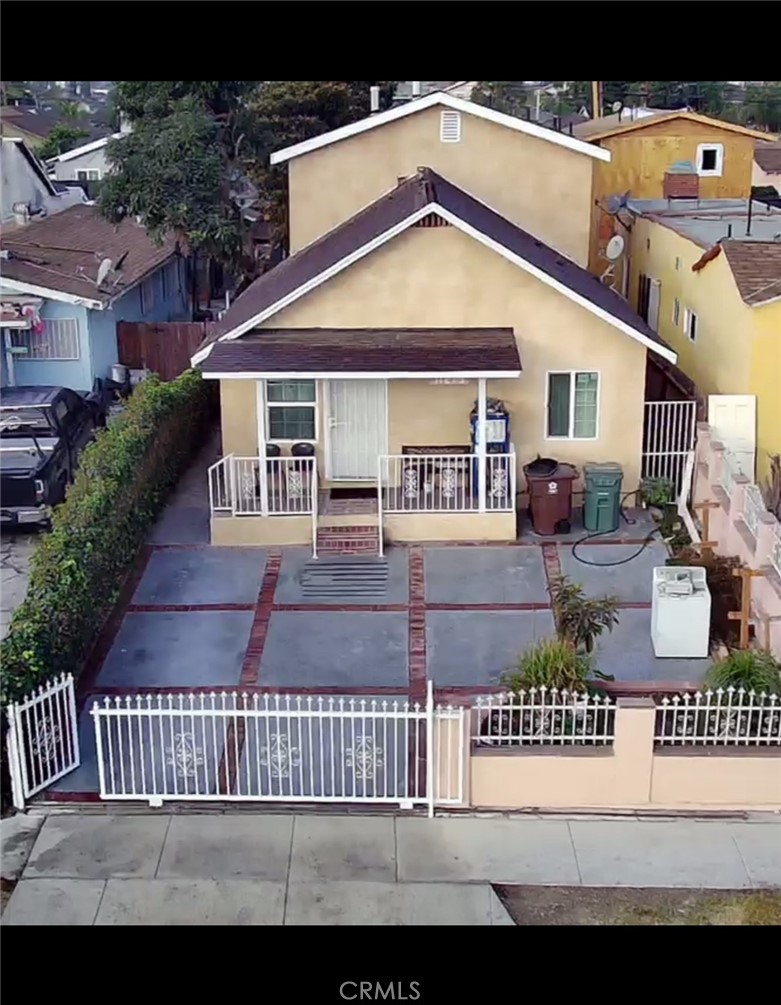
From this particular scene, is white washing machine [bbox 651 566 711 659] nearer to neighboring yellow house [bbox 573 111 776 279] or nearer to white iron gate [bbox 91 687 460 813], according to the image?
white iron gate [bbox 91 687 460 813]

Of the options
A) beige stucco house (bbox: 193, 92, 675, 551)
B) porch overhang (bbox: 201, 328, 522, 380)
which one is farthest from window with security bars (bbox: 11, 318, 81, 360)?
porch overhang (bbox: 201, 328, 522, 380)

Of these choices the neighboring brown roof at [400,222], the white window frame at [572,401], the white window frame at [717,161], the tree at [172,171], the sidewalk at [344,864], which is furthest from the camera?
the white window frame at [717,161]

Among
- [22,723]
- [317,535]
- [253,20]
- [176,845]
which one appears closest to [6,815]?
[22,723]

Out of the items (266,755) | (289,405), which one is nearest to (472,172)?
(289,405)

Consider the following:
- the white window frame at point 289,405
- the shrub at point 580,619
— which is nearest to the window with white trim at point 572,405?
the white window frame at point 289,405

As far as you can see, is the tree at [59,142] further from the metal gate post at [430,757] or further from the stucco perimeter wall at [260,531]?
the metal gate post at [430,757]

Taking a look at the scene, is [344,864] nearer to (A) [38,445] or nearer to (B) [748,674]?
(B) [748,674]
